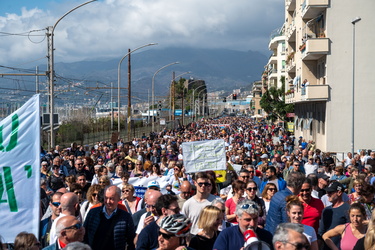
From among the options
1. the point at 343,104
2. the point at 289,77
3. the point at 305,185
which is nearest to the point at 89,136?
the point at 289,77

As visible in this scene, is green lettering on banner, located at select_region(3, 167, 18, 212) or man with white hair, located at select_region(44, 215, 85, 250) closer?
man with white hair, located at select_region(44, 215, 85, 250)

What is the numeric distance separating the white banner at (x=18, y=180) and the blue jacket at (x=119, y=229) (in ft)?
2.11

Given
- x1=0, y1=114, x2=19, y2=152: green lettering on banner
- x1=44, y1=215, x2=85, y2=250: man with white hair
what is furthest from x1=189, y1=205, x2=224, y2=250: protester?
x1=0, y1=114, x2=19, y2=152: green lettering on banner

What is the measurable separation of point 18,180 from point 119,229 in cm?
122

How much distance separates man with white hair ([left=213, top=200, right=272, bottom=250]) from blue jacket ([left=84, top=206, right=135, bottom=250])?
125 centimetres

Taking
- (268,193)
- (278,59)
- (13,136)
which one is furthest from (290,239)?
(278,59)

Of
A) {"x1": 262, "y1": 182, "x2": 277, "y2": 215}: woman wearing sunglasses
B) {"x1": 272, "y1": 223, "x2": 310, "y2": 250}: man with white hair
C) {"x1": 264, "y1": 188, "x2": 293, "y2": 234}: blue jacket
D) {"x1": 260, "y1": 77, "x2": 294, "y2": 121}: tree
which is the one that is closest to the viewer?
{"x1": 272, "y1": 223, "x2": 310, "y2": 250}: man with white hair

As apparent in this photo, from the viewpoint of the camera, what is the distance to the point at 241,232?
18.4 ft

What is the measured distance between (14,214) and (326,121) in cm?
2759

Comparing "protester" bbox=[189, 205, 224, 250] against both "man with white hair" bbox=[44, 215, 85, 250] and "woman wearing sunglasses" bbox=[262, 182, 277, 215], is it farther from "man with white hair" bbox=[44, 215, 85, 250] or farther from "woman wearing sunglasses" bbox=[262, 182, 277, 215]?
"woman wearing sunglasses" bbox=[262, 182, 277, 215]

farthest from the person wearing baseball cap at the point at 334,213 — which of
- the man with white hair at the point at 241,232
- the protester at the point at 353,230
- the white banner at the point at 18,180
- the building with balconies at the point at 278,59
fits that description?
the building with balconies at the point at 278,59

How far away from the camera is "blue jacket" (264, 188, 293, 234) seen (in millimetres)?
6996

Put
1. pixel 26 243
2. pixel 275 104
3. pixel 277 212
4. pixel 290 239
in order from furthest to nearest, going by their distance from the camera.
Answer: pixel 275 104
pixel 277 212
pixel 26 243
pixel 290 239

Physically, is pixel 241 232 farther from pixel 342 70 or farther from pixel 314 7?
pixel 314 7
